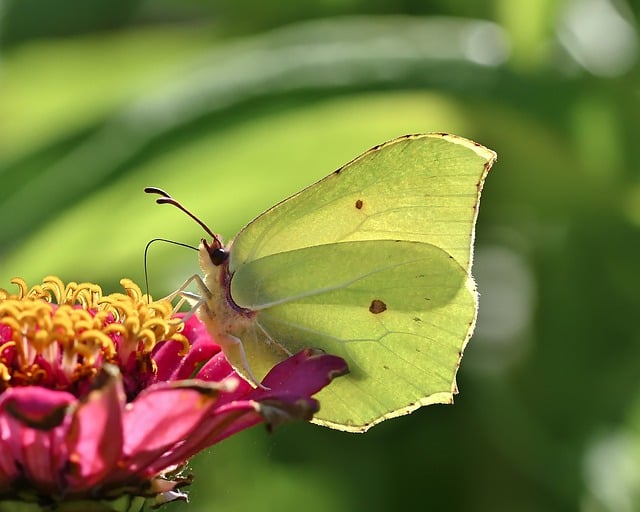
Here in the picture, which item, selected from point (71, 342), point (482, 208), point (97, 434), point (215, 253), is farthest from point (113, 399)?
point (482, 208)

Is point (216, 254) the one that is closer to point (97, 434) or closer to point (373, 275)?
point (373, 275)

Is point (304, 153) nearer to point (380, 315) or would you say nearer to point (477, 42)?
point (477, 42)

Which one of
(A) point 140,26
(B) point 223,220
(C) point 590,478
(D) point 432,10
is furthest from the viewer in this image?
(A) point 140,26

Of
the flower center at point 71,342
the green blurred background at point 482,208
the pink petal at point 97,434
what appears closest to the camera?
the pink petal at point 97,434

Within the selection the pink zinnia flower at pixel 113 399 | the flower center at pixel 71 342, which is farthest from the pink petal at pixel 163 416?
the flower center at pixel 71 342

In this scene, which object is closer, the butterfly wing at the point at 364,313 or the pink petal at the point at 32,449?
the pink petal at the point at 32,449

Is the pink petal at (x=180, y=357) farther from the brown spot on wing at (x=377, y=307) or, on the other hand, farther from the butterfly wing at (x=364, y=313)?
the brown spot on wing at (x=377, y=307)

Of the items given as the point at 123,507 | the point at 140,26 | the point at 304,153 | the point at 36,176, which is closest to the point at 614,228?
the point at 304,153
